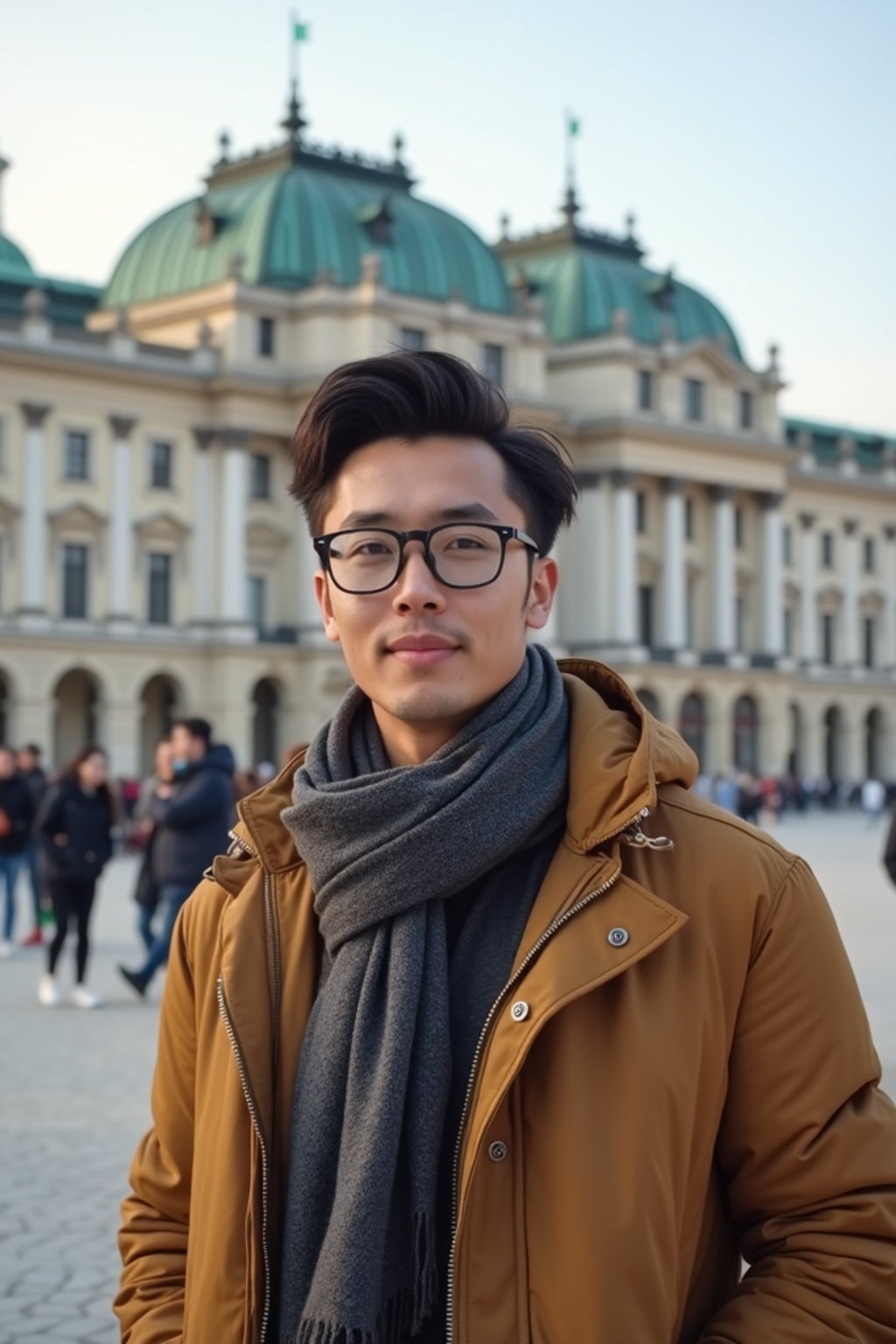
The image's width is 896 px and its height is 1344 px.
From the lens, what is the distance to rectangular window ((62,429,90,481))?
5110cm

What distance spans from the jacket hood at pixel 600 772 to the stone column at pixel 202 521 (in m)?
50.5

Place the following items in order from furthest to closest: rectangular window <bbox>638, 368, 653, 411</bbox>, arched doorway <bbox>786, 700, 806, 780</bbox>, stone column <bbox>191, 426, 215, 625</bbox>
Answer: arched doorway <bbox>786, 700, 806, 780</bbox>, rectangular window <bbox>638, 368, 653, 411</bbox>, stone column <bbox>191, 426, 215, 625</bbox>

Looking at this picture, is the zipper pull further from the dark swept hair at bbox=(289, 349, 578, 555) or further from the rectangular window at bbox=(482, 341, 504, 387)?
the rectangular window at bbox=(482, 341, 504, 387)

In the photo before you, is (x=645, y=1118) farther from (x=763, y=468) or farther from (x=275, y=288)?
(x=763, y=468)

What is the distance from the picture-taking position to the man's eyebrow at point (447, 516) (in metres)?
2.82

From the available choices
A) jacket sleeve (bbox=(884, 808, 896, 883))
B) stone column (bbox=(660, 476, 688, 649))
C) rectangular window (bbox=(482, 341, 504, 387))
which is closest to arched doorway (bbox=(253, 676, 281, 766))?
rectangular window (bbox=(482, 341, 504, 387))

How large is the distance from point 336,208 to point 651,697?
63.3 ft

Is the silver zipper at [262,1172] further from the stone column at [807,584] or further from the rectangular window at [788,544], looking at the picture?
the stone column at [807,584]

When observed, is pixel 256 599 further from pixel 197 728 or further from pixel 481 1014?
pixel 481 1014

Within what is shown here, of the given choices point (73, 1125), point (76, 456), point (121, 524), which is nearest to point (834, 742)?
point (121, 524)

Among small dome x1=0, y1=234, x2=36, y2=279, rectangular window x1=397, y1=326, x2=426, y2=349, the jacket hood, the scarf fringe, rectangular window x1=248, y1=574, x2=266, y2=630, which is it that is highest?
small dome x1=0, y1=234, x2=36, y2=279

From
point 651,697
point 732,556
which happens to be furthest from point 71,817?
point 732,556

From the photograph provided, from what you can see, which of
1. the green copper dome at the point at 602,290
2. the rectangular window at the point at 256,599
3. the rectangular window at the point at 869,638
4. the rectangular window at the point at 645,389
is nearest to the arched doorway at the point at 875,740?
the rectangular window at the point at 869,638

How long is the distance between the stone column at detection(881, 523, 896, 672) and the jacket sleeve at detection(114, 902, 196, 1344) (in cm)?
7548
